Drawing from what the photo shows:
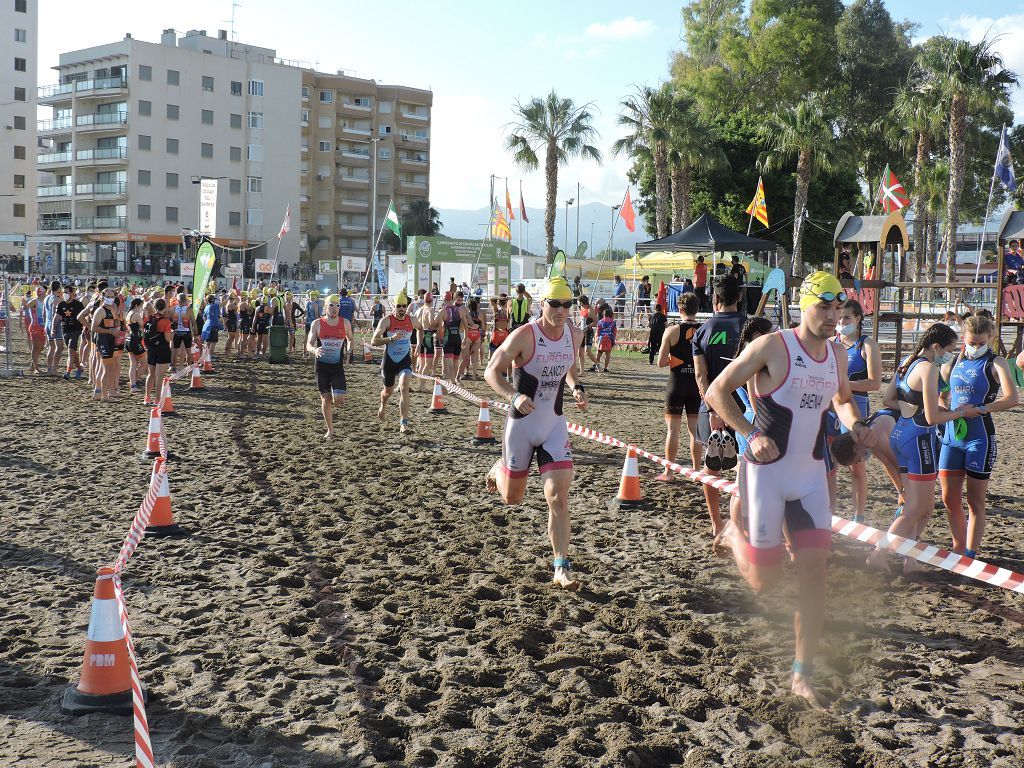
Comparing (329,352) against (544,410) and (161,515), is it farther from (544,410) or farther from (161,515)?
(544,410)

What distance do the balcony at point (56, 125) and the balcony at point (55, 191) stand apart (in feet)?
14.0

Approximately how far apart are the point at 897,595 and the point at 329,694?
12.0 feet

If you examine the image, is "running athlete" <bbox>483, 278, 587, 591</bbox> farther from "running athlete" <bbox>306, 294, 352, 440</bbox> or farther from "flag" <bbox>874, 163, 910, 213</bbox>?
"flag" <bbox>874, 163, 910, 213</bbox>

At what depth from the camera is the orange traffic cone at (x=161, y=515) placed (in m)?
6.97

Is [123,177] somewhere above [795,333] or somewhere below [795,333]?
above

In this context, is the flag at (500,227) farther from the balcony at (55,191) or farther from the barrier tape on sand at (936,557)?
the balcony at (55,191)

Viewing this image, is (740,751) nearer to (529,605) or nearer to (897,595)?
(529,605)

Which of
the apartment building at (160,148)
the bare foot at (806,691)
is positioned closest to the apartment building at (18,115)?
the apartment building at (160,148)

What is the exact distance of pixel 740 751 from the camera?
3779mm

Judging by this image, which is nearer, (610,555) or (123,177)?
(610,555)

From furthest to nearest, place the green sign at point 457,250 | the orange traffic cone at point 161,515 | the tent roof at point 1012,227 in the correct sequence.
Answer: the green sign at point 457,250 < the tent roof at point 1012,227 < the orange traffic cone at point 161,515

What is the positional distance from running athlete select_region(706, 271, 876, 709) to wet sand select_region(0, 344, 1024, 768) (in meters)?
0.54

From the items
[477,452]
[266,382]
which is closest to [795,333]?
[477,452]

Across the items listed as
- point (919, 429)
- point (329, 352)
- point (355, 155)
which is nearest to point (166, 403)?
point (329, 352)
